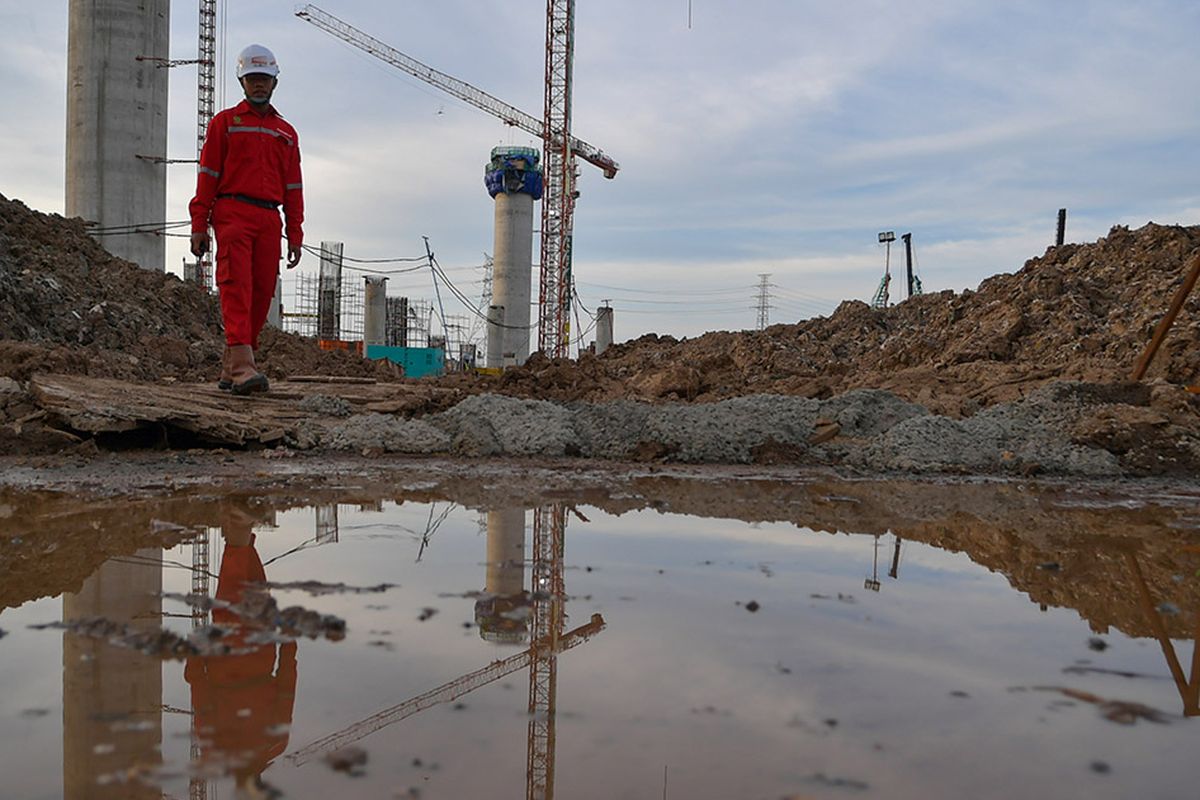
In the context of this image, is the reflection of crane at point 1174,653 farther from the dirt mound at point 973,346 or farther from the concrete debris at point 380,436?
the dirt mound at point 973,346

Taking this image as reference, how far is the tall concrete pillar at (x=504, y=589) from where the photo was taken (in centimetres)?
212

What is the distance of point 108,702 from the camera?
5.21 feet

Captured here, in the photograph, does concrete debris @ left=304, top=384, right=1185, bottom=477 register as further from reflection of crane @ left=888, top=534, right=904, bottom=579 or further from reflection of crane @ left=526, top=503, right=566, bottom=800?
reflection of crane @ left=526, top=503, right=566, bottom=800

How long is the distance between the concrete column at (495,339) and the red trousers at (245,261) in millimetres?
36700

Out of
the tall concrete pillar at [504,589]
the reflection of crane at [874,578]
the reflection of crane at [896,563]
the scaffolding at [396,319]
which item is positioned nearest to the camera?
the tall concrete pillar at [504,589]

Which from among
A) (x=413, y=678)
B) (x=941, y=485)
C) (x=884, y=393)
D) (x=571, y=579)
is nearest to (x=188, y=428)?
(x=571, y=579)

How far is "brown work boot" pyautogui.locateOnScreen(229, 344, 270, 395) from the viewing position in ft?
20.5

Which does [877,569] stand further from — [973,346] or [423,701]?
[973,346]

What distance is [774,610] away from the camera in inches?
94.9

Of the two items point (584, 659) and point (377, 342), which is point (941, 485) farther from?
point (377, 342)

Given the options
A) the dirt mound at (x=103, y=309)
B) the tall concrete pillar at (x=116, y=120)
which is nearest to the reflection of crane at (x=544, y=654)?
the dirt mound at (x=103, y=309)

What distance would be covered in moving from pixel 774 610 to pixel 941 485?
3.35 m

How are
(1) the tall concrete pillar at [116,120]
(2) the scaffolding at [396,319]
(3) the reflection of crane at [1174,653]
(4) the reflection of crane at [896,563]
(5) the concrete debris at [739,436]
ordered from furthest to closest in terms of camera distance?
(2) the scaffolding at [396,319] → (1) the tall concrete pillar at [116,120] → (5) the concrete debris at [739,436] → (4) the reflection of crane at [896,563] → (3) the reflection of crane at [1174,653]

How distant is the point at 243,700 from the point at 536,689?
1.85 feet
